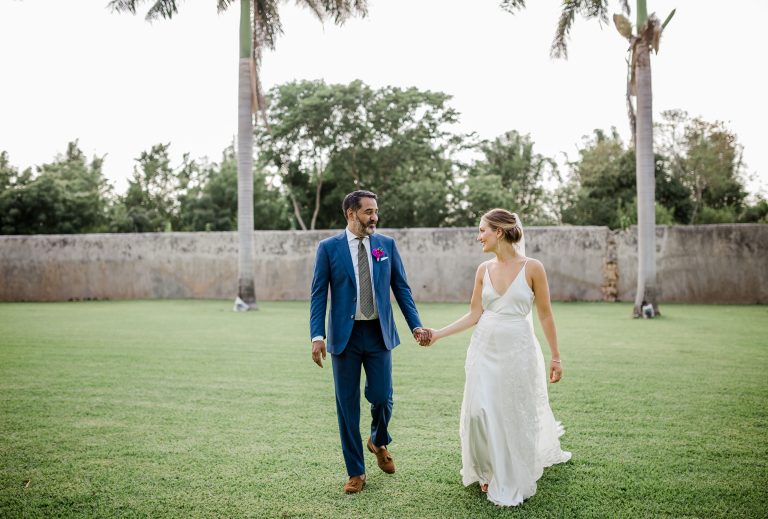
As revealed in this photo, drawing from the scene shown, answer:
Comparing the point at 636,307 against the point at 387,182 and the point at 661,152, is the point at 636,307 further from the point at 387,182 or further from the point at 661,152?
the point at 661,152

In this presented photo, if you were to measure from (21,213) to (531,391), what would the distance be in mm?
35630

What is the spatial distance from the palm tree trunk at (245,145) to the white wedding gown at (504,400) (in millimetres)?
13958

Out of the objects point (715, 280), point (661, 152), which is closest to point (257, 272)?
point (715, 280)

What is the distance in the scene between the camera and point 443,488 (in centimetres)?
424

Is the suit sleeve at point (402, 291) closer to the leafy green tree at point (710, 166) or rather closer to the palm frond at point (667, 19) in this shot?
the palm frond at point (667, 19)

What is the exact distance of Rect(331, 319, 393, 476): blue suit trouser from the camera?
4.26m

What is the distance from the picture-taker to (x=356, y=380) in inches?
171

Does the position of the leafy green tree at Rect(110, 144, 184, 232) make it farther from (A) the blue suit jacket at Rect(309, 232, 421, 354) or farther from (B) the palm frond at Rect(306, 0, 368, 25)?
(A) the blue suit jacket at Rect(309, 232, 421, 354)

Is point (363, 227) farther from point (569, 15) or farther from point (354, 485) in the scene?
point (569, 15)

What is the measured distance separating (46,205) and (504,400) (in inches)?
1388

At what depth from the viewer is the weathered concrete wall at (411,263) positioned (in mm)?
18828

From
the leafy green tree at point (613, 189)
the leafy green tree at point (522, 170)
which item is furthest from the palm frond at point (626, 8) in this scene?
the leafy green tree at point (522, 170)

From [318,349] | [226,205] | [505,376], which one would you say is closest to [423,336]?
[505,376]

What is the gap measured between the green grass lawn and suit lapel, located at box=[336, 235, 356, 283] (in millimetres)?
1470
